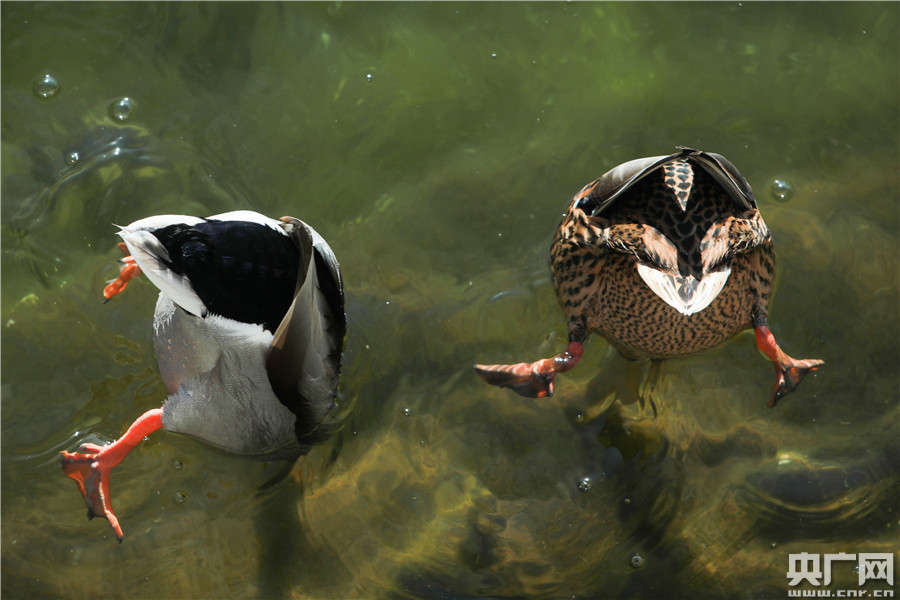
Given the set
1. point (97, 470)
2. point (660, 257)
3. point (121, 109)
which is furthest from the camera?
point (121, 109)

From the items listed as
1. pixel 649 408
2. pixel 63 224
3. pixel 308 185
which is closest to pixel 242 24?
pixel 308 185

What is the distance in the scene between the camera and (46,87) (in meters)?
3.70

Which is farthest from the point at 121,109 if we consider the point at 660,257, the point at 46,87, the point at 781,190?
the point at 781,190

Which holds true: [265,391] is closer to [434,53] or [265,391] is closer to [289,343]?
[289,343]

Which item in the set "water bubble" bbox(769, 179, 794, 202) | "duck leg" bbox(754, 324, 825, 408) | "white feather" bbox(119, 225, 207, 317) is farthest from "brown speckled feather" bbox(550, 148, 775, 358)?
"white feather" bbox(119, 225, 207, 317)

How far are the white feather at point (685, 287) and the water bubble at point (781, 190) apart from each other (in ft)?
4.54

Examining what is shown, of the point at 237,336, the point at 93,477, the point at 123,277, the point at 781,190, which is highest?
the point at 237,336

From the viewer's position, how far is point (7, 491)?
3.38 meters

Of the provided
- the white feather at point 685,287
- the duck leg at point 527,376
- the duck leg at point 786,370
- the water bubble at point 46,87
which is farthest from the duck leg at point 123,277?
the duck leg at point 786,370

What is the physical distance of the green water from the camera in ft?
10.9

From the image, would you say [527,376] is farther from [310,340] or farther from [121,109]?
[121,109]

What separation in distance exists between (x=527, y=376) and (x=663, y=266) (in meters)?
0.91

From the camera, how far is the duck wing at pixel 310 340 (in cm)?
258

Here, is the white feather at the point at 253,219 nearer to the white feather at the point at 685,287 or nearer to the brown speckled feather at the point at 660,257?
the brown speckled feather at the point at 660,257
